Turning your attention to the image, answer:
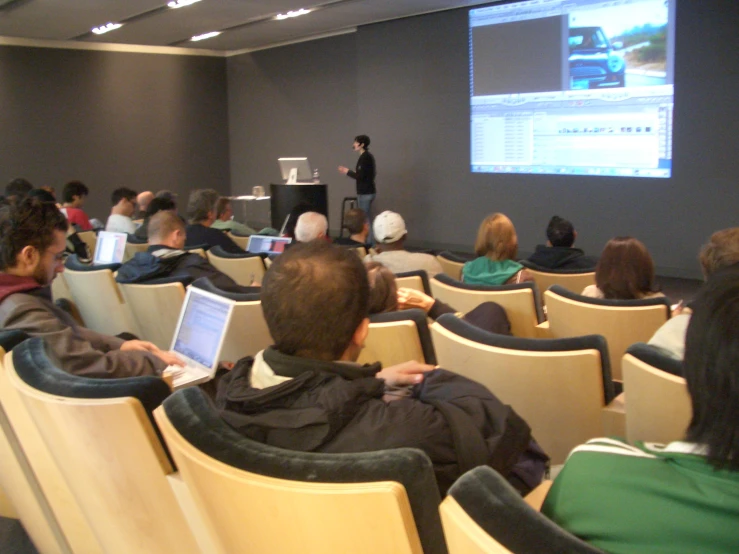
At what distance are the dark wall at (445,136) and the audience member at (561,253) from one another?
2984 millimetres

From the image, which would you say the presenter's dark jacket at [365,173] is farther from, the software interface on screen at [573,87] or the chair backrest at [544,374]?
the chair backrest at [544,374]

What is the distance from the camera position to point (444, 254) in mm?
5105

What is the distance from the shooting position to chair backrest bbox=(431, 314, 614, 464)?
2.06m

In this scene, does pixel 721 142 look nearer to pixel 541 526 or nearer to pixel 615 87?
pixel 615 87

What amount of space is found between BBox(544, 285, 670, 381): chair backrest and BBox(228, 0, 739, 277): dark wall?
4759 millimetres

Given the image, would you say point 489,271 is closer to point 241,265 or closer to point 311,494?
point 241,265

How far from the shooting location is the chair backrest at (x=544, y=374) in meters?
2.06

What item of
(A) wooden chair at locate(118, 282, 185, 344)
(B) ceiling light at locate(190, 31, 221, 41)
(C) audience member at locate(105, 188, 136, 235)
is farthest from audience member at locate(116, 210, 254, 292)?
(B) ceiling light at locate(190, 31, 221, 41)

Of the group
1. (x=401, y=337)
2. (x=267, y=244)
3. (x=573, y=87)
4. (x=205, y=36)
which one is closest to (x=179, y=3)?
(x=205, y=36)

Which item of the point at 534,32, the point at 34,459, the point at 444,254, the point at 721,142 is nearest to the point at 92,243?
the point at 444,254

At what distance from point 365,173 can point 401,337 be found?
24.4 ft

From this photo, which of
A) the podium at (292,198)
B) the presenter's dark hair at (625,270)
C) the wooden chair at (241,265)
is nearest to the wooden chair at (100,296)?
the wooden chair at (241,265)

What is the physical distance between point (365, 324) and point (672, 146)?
6.66 meters

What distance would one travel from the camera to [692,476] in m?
0.94
